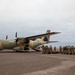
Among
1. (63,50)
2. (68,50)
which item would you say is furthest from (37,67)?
(63,50)

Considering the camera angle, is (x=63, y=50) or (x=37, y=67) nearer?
(x=37, y=67)

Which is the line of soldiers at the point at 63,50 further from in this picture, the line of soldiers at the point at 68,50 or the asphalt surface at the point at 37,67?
the asphalt surface at the point at 37,67

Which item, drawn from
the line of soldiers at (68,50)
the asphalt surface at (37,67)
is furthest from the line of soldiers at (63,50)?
the asphalt surface at (37,67)

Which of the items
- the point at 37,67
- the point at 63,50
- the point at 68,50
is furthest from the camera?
the point at 63,50

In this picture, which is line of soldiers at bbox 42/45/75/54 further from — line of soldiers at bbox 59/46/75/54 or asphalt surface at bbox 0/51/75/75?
asphalt surface at bbox 0/51/75/75

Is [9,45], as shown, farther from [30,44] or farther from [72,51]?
[72,51]

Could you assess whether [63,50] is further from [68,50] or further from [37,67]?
[37,67]

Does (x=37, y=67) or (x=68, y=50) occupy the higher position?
(x=68, y=50)

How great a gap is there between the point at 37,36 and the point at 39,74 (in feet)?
93.5

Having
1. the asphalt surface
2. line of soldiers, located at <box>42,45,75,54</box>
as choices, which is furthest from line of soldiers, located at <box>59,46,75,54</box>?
the asphalt surface

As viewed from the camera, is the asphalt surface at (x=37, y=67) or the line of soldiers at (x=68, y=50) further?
the line of soldiers at (x=68, y=50)

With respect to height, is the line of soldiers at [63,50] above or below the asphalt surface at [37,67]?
above

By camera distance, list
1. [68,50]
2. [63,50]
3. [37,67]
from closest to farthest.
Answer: [37,67] → [68,50] → [63,50]

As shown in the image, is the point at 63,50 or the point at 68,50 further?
the point at 63,50
